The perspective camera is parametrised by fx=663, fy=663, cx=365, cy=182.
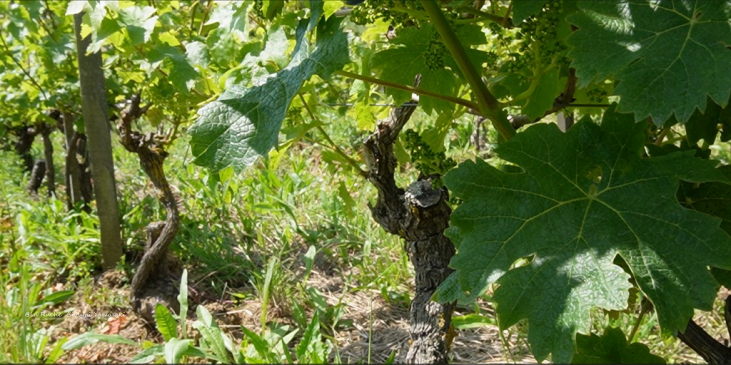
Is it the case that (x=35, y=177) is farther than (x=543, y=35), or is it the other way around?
(x=35, y=177)

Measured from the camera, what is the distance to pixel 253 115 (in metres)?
1.32

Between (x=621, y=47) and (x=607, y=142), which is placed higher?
(x=621, y=47)

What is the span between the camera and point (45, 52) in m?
4.04

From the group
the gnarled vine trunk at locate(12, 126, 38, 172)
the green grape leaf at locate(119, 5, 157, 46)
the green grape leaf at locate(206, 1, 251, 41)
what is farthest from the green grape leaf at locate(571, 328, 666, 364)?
the gnarled vine trunk at locate(12, 126, 38, 172)

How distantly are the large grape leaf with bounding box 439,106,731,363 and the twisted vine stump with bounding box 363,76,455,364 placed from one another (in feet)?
2.04

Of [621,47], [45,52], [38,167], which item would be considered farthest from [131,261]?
[621,47]

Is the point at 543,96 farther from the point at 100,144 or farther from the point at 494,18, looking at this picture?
the point at 100,144

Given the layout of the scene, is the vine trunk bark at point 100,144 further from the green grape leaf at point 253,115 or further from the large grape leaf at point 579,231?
the large grape leaf at point 579,231

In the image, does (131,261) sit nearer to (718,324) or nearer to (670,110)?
(718,324)

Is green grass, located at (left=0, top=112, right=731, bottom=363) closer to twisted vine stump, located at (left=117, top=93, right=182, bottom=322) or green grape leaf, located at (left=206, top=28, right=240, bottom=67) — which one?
twisted vine stump, located at (left=117, top=93, right=182, bottom=322)

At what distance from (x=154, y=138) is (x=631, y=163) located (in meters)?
2.65

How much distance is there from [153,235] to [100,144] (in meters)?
0.64

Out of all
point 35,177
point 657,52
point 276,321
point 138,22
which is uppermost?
point 138,22

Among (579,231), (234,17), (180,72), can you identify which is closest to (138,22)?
(180,72)
